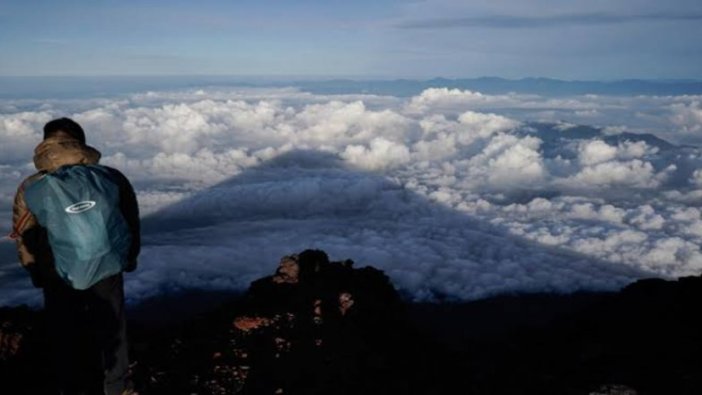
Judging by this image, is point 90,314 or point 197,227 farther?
point 197,227

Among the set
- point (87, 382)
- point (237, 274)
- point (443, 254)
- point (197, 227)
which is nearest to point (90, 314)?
point (87, 382)

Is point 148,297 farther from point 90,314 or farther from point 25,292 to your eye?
point 90,314

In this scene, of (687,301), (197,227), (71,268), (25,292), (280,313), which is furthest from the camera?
(197,227)

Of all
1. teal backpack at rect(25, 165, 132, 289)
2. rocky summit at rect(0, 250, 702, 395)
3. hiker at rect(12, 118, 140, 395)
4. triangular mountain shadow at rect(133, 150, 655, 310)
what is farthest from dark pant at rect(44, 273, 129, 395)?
triangular mountain shadow at rect(133, 150, 655, 310)

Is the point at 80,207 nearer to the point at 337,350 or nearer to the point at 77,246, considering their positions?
the point at 77,246

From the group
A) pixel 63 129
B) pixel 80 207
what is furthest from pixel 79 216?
pixel 63 129

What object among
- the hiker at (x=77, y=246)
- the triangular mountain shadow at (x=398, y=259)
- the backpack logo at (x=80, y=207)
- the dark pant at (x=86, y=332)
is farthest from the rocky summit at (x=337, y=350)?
the triangular mountain shadow at (x=398, y=259)
